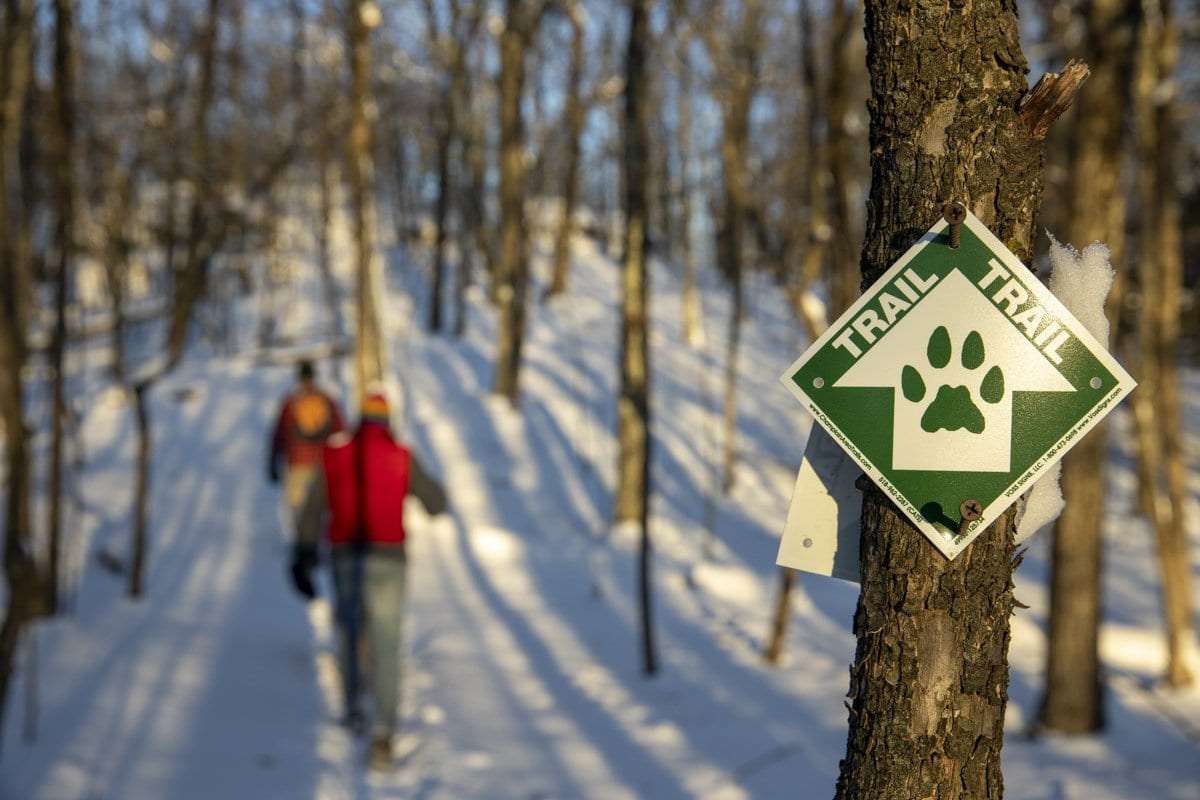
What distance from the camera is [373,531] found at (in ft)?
18.6

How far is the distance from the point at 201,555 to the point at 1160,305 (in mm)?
9110

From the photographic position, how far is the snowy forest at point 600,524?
209cm

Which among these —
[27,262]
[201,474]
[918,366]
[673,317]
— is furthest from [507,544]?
[673,317]

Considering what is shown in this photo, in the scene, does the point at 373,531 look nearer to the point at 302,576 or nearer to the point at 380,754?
the point at 302,576

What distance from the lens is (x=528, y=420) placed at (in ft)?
54.9

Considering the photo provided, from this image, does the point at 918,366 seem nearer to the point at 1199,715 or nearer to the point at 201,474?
the point at 1199,715

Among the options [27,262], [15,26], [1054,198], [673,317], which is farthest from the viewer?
[673,317]

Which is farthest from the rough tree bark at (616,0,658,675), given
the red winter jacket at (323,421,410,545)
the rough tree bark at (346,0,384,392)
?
the rough tree bark at (346,0,384,392)

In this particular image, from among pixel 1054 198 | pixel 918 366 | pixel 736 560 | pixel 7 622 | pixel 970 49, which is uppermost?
pixel 1054 198

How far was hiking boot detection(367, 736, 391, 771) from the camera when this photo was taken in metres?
5.43

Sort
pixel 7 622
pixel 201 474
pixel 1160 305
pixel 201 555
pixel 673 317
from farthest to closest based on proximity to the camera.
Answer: pixel 673 317 → pixel 201 474 → pixel 201 555 → pixel 1160 305 → pixel 7 622

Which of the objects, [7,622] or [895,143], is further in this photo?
[7,622]

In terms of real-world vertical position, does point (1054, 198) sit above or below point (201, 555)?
above

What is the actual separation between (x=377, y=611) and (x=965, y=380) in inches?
165
